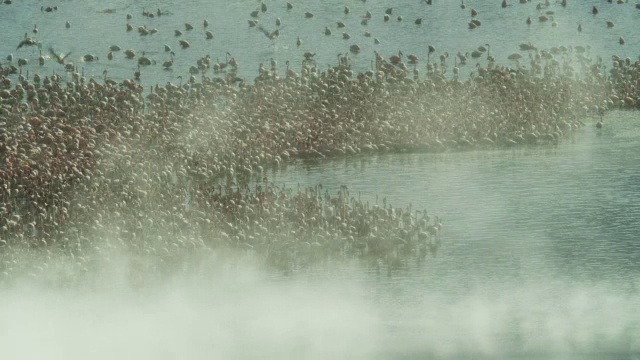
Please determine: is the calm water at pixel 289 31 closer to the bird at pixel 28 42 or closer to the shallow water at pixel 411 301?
the bird at pixel 28 42

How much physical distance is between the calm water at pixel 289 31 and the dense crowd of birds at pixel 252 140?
185 centimetres

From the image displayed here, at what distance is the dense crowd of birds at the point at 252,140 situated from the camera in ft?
103

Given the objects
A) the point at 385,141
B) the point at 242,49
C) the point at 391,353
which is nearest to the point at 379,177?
the point at 385,141

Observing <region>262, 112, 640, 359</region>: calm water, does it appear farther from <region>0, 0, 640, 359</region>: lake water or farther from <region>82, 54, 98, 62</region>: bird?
<region>82, 54, 98, 62</region>: bird

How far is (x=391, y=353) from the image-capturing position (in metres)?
24.4

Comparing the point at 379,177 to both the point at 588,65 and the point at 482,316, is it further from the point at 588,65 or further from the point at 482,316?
the point at 588,65

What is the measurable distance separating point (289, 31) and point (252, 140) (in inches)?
992

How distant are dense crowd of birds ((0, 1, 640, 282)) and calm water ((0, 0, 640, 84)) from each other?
1853mm

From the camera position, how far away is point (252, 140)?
140 ft

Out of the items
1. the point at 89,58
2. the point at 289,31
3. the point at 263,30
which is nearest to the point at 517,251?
the point at 89,58

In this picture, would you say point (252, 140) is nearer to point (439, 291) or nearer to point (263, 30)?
point (439, 291)

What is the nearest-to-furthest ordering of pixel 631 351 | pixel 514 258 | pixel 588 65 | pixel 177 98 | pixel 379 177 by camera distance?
pixel 631 351, pixel 514 258, pixel 379 177, pixel 177 98, pixel 588 65

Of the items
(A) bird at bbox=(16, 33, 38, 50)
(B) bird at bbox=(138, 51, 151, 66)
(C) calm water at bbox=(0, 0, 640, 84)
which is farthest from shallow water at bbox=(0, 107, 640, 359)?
(A) bird at bbox=(16, 33, 38, 50)

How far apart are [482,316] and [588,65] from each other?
2991 cm
